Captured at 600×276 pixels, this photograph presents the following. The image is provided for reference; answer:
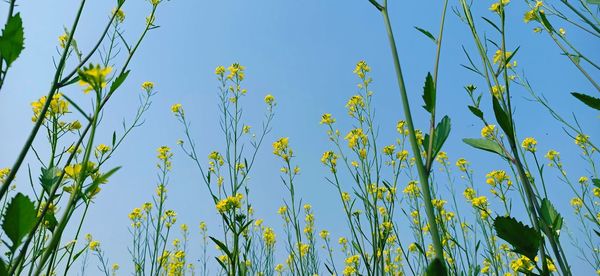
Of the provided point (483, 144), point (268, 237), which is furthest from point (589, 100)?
point (268, 237)

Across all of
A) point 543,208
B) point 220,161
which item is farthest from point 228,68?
point 543,208

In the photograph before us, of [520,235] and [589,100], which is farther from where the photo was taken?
[589,100]

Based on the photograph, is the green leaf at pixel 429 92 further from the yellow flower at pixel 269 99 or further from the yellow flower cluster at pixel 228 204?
the yellow flower at pixel 269 99

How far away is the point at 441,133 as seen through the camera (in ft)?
2.22

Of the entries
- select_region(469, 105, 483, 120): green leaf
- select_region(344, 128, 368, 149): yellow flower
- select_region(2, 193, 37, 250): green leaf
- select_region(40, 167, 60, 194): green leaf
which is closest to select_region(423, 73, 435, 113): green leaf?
select_region(469, 105, 483, 120): green leaf

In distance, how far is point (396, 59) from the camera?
0.65 metres

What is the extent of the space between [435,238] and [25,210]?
1.88 ft

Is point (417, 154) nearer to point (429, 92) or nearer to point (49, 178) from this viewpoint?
point (429, 92)

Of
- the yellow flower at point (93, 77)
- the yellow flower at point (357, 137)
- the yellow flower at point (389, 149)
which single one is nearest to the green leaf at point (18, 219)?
the yellow flower at point (93, 77)

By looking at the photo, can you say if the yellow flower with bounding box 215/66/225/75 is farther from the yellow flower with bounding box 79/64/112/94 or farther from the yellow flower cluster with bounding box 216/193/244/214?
the yellow flower with bounding box 79/64/112/94

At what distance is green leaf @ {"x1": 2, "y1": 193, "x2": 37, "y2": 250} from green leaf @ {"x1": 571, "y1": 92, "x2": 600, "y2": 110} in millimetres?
1065

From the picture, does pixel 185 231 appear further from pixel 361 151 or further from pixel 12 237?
pixel 12 237

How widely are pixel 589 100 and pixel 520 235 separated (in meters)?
0.41

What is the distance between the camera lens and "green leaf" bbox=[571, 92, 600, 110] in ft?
2.82
